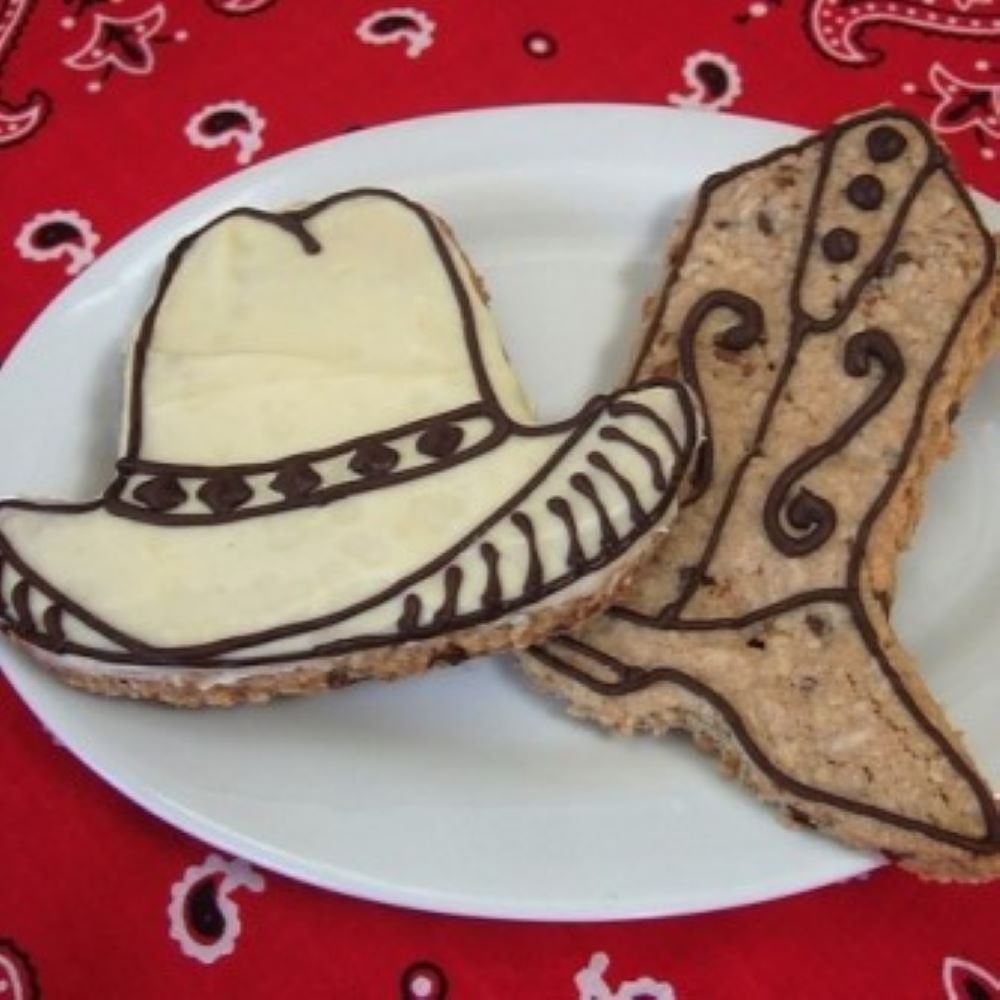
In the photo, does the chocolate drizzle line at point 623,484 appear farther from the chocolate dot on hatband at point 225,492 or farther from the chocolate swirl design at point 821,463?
the chocolate dot on hatband at point 225,492

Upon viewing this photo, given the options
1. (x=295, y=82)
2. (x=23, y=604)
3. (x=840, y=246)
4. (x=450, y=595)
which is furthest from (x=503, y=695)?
(x=295, y=82)

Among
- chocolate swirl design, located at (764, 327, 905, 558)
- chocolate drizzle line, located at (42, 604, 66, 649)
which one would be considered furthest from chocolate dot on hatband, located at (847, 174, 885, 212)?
chocolate drizzle line, located at (42, 604, 66, 649)

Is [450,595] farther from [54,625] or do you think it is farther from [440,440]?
[54,625]

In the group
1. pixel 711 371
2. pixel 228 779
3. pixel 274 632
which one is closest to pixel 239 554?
pixel 274 632

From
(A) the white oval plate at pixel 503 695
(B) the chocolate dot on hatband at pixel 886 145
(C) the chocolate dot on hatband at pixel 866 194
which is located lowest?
(A) the white oval plate at pixel 503 695

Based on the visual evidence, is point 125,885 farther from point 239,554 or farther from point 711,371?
point 711,371

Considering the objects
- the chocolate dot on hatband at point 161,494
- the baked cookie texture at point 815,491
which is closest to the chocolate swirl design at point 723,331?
the baked cookie texture at point 815,491

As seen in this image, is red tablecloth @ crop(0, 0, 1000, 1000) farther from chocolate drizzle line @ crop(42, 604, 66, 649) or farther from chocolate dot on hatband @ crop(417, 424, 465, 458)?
chocolate dot on hatband @ crop(417, 424, 465, 458)

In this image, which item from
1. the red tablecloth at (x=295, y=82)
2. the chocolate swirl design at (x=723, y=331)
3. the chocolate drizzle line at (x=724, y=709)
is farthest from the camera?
the red tablecloth at (x=295, y=82)
